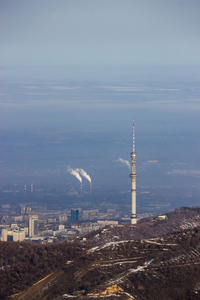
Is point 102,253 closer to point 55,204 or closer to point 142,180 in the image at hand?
point 55,204

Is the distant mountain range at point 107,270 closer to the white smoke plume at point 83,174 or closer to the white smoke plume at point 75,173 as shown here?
the white smoke plume at point 83,174

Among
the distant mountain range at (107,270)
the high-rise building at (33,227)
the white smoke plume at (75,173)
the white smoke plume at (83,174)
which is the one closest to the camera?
the distant mountain range at (107,270)

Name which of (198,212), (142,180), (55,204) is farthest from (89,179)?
(198,212)

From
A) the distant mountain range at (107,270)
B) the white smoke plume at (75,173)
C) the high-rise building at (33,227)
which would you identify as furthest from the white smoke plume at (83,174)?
the distant mountain range at (107,270)

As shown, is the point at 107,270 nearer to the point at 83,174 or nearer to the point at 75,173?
the point at 83,174

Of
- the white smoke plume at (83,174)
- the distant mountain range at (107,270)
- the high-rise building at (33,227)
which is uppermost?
the white smoke plume at (83,174)

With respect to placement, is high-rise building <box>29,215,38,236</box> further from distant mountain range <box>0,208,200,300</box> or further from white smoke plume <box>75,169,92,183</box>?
white smoke plume <box>75,169,92,183</box>

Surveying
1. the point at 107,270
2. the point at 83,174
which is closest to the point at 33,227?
the point at 107,270

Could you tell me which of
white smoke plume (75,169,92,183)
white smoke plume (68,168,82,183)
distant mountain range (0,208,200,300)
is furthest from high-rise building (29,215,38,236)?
white smoke plume (68,168,82,183)
